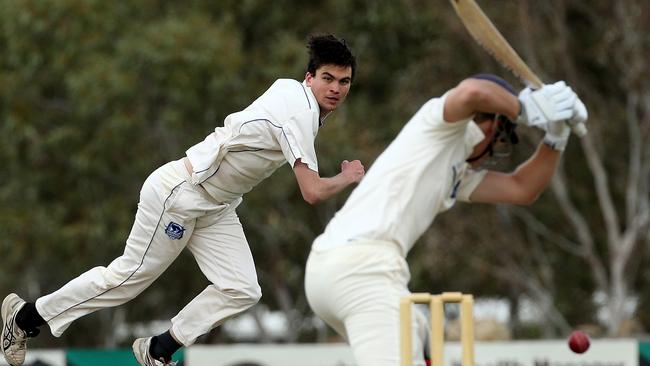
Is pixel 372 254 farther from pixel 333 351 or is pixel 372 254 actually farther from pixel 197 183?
pixel 333 351

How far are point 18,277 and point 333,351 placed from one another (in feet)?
45.4

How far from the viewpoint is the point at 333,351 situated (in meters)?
12.7

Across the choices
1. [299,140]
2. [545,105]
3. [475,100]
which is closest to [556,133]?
[545,105]

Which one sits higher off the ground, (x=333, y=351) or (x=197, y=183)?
(x=197, y=183)

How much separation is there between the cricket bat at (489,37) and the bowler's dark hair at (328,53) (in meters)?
0.55

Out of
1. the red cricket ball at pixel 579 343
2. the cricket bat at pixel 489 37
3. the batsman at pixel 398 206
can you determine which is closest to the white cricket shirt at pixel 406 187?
the batsman at pixel 398 206

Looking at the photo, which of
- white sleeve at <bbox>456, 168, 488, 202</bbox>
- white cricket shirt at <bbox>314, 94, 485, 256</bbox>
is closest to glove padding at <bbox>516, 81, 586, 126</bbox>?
white cricket shirt at <bbox>314, 94, 485, 256</bbox>

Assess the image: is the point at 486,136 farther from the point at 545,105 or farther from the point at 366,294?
the point at 366,294

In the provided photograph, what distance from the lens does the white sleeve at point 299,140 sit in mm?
6637

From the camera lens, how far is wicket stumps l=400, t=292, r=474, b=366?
19.0 feet

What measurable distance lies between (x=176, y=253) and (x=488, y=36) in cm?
193

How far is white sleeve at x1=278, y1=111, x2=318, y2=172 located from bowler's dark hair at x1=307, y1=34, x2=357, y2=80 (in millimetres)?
274

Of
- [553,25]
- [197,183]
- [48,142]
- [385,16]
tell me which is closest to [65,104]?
[48,142]

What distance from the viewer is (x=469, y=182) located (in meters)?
6.83
